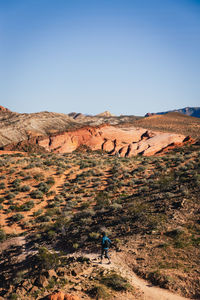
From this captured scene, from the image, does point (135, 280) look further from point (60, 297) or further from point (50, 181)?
point (50, 181)

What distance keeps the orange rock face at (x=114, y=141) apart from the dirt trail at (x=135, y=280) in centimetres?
2927

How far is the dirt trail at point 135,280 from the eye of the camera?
7671 millimetres

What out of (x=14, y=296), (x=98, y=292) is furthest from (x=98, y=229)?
(x=14, y=296)

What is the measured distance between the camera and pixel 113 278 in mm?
8523

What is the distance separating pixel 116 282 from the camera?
8.18 meters

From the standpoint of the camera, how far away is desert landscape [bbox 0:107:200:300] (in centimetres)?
832

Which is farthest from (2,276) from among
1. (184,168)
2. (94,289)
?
(184,168)

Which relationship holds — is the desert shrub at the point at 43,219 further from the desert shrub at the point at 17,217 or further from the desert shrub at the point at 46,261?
the desert shrub at the point at 46,261

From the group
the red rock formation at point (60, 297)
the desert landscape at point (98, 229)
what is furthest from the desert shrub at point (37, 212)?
the red rock formation at point (60, 297)

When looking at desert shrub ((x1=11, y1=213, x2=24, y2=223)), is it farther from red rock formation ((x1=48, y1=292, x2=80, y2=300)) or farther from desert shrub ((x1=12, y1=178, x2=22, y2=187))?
red rock formation ((x1=48, y1=292, x2=80, y2=300))

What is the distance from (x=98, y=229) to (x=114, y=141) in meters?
34.4

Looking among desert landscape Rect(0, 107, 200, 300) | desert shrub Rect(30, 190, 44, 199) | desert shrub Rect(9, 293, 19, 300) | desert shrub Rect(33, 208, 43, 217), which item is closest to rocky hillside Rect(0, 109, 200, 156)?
desert landscape Rect(0, 107, 200, 300)

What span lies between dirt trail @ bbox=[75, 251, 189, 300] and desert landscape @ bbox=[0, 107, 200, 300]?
0.12 feet

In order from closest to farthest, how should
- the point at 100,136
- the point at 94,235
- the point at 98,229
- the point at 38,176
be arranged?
the point at 94,235 → the point at 98,229 → the point at 38,176 → the point at 100,136
